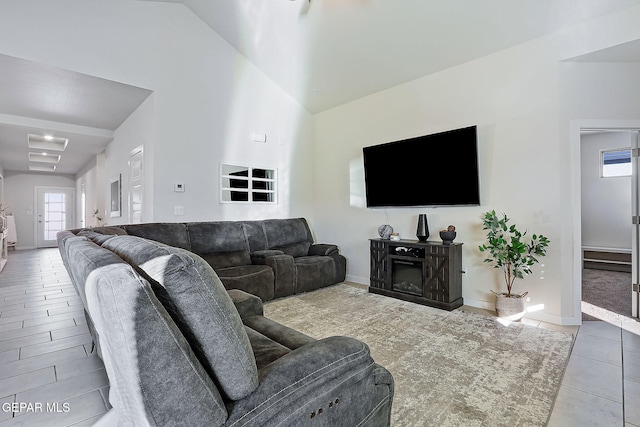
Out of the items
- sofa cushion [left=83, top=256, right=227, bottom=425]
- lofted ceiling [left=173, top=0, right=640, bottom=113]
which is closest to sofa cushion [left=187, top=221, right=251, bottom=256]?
lofted ceiling [left=173, top=0, right=640, bottom=113]

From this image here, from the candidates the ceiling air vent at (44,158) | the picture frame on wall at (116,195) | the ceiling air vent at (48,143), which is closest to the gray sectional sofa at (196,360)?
the picture frame on wall at (116,195)

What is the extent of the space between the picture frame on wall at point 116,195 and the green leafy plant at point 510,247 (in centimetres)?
584

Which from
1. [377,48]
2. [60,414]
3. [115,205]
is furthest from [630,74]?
[115,205]

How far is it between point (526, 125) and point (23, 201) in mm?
13260

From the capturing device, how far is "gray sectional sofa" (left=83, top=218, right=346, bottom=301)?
389 cm

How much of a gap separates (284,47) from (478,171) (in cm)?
310

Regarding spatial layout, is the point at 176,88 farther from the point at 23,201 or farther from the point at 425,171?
the point at 23,201

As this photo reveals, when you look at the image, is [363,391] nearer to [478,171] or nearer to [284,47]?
[478,171]

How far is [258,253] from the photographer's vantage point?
443 centimetres

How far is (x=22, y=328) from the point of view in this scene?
10.1 ft

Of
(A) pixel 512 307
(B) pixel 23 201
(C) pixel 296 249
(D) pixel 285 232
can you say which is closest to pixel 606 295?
(A) pixel 512 307

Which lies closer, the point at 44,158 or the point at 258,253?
the point at 258,253

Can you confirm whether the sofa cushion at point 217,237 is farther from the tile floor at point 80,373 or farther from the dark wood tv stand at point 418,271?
the dark wood tv stand at point 418,271

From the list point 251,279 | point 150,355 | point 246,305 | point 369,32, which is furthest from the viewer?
point 251,279
